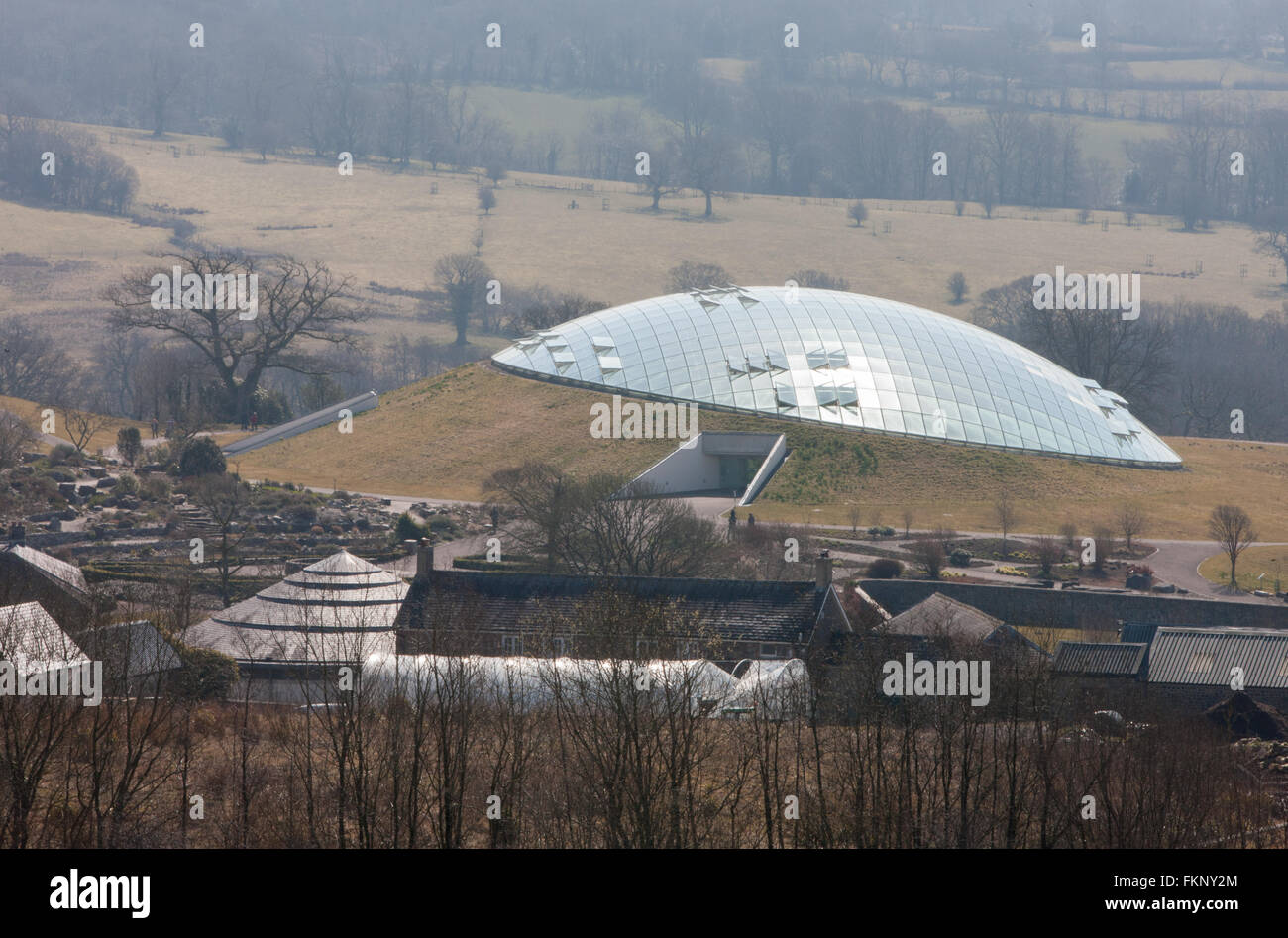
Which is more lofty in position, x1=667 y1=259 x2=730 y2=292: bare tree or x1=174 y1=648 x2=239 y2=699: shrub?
x1=667 y1=259 x2=730 y2=292: bare tree

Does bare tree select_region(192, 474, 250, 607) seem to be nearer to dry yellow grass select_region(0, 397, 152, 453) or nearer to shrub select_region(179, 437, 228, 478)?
shrub select_region(179, 437, 228, 478)

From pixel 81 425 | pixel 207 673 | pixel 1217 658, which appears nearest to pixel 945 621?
→ pixel 1217 658

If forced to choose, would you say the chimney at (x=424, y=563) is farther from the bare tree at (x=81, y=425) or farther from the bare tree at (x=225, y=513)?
the bare tree at (x=81, y=425)

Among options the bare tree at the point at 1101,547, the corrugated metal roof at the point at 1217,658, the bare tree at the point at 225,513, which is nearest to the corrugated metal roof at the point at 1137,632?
the corrugated metal roof at the point at 1217,658

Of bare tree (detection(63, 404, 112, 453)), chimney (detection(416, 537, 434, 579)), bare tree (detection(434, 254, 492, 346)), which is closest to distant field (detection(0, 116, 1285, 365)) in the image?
bare tree (detection(434, 254, 492, 346))

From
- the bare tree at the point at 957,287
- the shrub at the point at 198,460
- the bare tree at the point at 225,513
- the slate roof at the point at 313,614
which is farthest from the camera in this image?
the bare tree at the point at 957,287

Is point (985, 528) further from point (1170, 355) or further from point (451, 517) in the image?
point (1170, 355)
